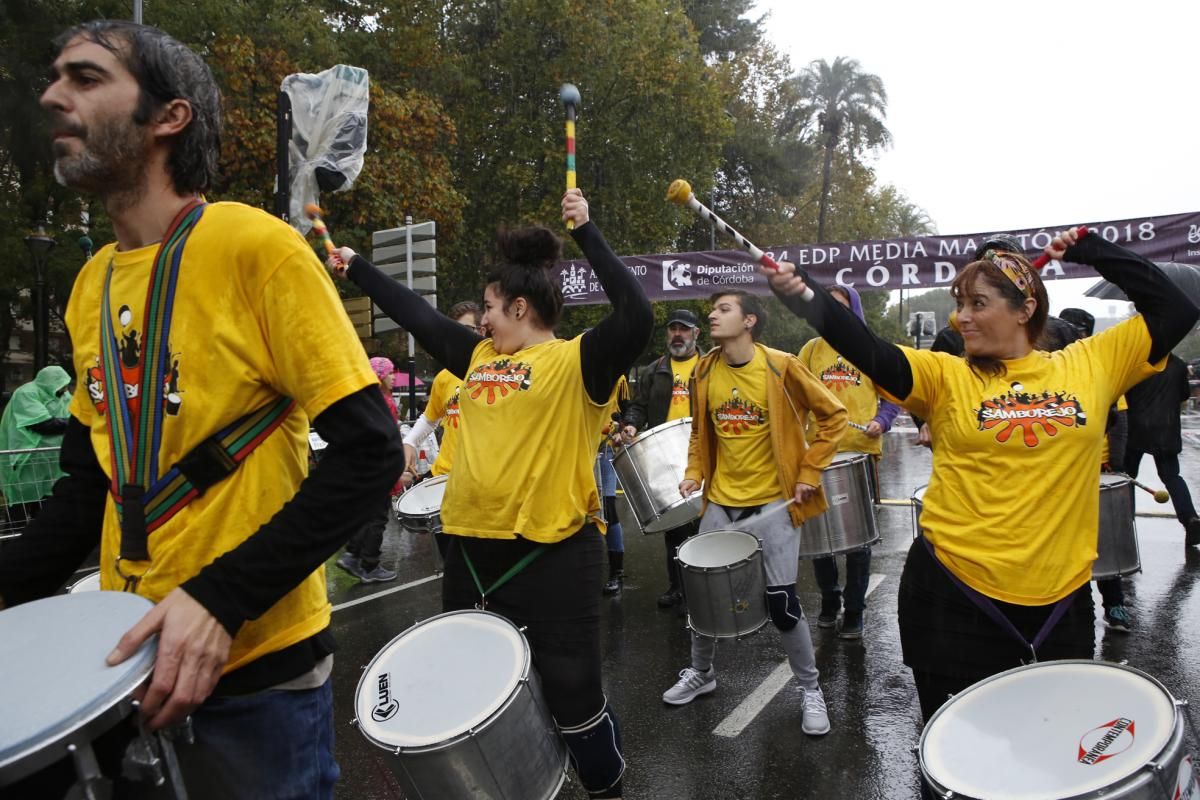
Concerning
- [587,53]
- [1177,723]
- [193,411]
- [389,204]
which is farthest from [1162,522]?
[587,53]

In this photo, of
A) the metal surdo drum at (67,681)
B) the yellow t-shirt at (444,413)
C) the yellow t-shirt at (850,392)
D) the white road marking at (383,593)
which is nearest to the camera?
the metal surdo drum at (67,681)

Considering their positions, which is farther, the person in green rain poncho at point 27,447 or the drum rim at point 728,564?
the person in green rain poncho at point 27,447

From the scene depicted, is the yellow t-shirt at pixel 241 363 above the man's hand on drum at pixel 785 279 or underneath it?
underneath

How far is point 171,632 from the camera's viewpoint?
4.29ft

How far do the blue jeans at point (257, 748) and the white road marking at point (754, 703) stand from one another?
3077 mm

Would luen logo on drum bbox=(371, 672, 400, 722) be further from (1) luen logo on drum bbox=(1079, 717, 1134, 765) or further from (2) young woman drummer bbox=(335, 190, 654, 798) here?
(1) luen logo on drum bbox=(1079, 717, 1134, 765)

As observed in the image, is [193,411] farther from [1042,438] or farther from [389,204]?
[389,204]

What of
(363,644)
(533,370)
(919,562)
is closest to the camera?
(919,562)

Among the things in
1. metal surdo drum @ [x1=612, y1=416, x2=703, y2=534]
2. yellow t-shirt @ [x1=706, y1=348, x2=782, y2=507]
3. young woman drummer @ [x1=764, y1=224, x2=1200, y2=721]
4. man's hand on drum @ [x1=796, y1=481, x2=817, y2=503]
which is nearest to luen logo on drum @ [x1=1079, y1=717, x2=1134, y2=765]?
young woman drummer @ [x1=764, y1=224, x2=1200, y2=721]

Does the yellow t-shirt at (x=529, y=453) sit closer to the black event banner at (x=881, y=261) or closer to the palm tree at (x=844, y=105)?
the black event banner at (x=881, y=261)

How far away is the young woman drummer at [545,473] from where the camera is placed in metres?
2.90

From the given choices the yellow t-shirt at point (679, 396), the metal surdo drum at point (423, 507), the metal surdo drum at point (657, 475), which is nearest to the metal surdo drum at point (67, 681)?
the metal surdo drum at point (423, 507)

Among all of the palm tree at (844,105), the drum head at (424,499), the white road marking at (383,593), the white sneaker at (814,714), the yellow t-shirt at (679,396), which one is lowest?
the white road marking at (383,593)

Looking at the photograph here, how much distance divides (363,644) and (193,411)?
15.0 ft
